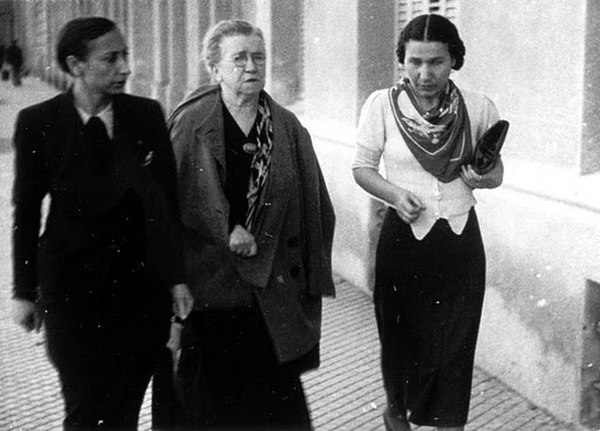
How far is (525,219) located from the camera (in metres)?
5.67

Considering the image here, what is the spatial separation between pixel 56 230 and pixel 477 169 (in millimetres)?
1640

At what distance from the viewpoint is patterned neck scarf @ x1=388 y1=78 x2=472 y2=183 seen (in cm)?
438

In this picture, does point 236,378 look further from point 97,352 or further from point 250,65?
point 250,65

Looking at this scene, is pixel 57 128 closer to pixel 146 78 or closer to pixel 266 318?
pixel 266 318

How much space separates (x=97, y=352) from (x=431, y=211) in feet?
4.76

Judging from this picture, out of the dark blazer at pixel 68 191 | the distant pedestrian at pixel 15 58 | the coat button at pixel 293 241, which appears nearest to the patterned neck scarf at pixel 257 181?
the coat button at pixel 293 241

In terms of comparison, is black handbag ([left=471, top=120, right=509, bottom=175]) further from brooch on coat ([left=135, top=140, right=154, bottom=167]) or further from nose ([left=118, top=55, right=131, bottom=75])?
nose ([left=118, top=55, right=131, bottom=75])

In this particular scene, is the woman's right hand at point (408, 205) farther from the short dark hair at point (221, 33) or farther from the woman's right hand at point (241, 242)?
the short dark hair at point (221, 33)

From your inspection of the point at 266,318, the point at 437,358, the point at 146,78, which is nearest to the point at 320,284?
the point at 266,318

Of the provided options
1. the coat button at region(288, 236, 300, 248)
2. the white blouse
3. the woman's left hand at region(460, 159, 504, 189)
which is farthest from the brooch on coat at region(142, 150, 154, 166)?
the woman's left hand at region(460, 159, 504, 189)

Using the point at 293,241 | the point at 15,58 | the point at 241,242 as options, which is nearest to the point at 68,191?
the point at 241,242

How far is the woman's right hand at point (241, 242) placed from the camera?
166 inches

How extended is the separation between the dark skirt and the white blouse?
51 mm

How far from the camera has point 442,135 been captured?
173 inches
